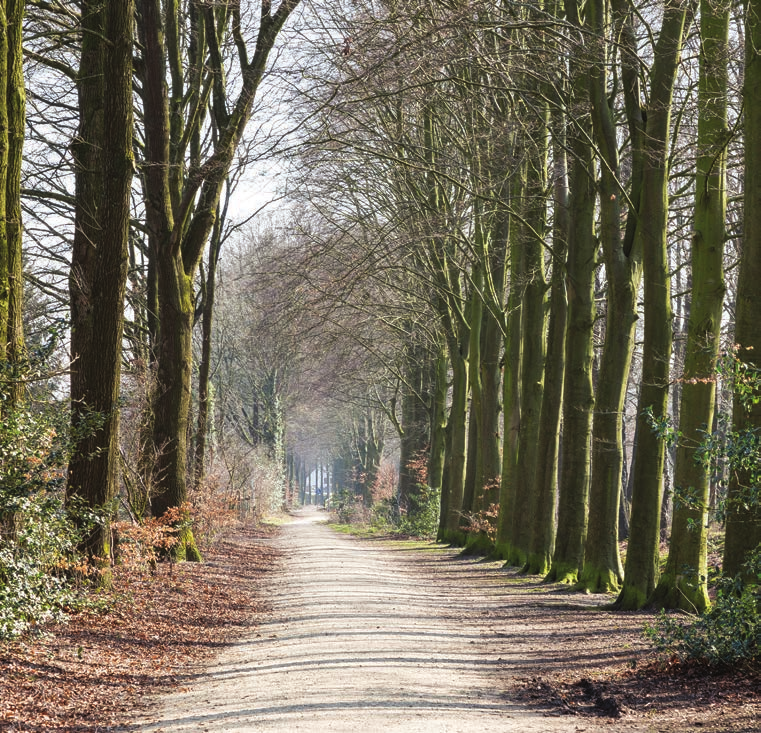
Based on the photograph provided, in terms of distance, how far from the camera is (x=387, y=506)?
137 feet

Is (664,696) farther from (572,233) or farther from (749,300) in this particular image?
(572,233)

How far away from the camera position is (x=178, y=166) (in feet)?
54.1

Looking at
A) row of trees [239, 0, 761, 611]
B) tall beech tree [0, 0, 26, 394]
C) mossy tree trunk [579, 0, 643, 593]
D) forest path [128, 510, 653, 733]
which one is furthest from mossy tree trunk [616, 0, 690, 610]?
tall beech tree [0, 0, 26, 394]

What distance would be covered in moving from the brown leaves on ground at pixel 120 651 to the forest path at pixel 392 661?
0.37 m

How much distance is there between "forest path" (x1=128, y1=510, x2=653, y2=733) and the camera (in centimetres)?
630

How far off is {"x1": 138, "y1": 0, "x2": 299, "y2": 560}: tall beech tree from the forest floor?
10.7ft

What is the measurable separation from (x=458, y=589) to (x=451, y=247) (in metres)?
11.8

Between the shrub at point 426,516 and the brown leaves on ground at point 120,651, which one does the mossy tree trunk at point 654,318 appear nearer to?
the brown leaves on ground at point 120,651

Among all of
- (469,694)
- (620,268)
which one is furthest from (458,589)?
(469,694)

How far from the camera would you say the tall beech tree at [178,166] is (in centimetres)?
1575

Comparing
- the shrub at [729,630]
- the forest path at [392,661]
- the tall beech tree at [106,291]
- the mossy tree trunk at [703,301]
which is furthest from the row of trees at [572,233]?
the tall beech tree at [106,291]

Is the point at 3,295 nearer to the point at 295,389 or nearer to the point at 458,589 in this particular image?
the point at 458,589

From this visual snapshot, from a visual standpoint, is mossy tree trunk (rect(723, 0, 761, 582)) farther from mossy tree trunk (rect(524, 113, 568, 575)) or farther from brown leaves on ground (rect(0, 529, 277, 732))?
mossy tree trunk (rect(524, 113, 568, 575))

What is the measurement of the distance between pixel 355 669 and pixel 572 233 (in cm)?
957
